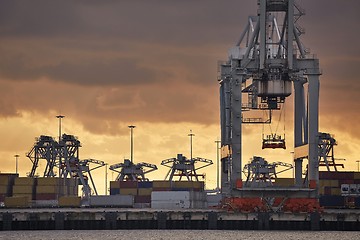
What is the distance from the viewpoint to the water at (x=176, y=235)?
93.7m

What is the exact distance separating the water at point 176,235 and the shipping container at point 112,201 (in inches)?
2105

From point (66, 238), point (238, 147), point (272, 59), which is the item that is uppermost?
point (272, 59)

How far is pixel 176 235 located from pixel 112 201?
6115cm

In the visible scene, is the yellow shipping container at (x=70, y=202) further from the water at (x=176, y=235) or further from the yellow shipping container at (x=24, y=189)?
the water at (x=176, y=235)

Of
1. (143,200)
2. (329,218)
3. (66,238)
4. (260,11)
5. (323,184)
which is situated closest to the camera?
(66,238)

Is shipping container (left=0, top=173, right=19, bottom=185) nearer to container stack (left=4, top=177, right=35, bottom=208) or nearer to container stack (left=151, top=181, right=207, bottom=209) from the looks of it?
container stack (left=4, top=177, right=35, bottom=208)

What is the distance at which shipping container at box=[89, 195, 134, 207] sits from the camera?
517 ft

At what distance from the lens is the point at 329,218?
10038 centimetres

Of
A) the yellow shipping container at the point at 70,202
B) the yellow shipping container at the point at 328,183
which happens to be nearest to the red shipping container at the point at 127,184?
the yellow shipping container at the point at 70,202

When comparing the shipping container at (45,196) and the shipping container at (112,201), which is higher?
the shipping container at (45,196)

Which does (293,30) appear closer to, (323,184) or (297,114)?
(297,114)

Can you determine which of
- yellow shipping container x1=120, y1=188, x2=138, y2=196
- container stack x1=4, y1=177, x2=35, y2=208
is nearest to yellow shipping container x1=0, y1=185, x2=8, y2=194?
container stack x1=4, y1=177, x2=35, y2=208

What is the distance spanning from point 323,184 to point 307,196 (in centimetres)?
4361

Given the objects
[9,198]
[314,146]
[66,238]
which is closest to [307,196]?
[314,146]
